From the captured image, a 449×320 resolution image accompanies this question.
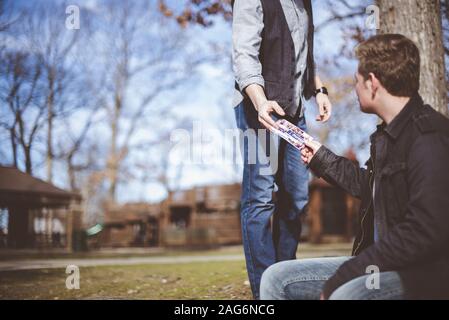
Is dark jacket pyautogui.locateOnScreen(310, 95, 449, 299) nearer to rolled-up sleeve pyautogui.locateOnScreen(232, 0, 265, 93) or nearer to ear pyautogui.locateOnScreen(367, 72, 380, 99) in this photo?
ear pyautogui.locateOnScreen(367, 72, 380, 99)

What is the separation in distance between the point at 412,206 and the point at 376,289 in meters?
0.32

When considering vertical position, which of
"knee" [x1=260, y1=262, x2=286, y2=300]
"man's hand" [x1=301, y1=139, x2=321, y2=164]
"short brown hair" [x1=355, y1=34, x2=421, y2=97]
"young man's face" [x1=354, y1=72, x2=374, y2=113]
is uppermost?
"short brown hair" [x1=355, y1=34, x2=421, y2=97]

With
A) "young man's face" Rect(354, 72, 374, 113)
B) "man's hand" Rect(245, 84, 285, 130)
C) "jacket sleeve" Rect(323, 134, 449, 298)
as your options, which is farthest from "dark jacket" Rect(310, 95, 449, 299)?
"man's hand" Rect(245, 84, 285, 130)

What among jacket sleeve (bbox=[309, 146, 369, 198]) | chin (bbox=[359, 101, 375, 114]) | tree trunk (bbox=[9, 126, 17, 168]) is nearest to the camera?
chin (bbox=[359, 101, 375, 114])

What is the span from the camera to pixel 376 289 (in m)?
1.65

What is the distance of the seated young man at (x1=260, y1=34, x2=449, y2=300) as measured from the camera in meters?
1.56

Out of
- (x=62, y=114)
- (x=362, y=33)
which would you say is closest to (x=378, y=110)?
(x=362, y=33)

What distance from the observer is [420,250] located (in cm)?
156

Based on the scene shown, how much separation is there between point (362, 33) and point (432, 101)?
11.8 feet

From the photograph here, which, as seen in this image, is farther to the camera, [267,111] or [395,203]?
[267,111]

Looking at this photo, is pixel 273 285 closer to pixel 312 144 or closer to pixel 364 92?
pixel 312 144

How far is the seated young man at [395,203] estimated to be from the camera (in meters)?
1.56

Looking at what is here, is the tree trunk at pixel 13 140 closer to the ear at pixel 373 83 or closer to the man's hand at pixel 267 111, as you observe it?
the man's hand at pixel 267 111

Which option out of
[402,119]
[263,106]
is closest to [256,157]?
[263,106]
